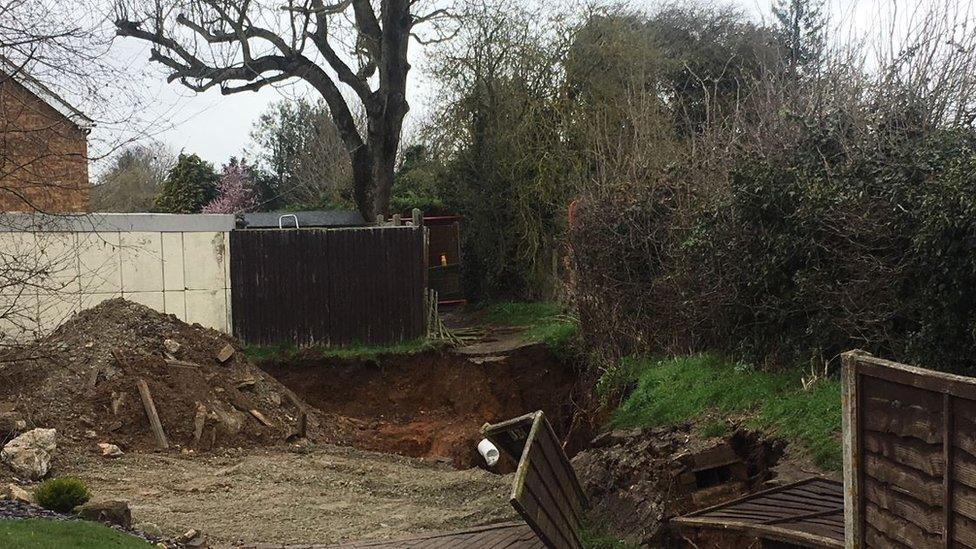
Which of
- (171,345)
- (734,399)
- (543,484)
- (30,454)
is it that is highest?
(171,345)

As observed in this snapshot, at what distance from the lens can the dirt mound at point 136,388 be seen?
44.2 feet

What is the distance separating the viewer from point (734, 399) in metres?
10.5

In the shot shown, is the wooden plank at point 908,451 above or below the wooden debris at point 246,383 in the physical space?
above

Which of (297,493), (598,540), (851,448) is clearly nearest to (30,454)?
(297,493)

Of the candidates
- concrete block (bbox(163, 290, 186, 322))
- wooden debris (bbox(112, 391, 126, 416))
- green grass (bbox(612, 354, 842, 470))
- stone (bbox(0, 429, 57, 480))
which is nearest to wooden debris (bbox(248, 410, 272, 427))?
wooden debris (bbox(112, 391, 126, 416))

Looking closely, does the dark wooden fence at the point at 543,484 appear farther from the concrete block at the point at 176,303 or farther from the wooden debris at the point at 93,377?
the concrete block at the point at 176,303

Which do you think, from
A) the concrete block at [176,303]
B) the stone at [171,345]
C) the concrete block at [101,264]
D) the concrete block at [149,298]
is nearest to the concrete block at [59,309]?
the concrete block at [101,264]

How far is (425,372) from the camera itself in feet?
61.6

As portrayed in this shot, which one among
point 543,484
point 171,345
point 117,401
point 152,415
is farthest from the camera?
point 171,345

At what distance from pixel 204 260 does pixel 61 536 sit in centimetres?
1110

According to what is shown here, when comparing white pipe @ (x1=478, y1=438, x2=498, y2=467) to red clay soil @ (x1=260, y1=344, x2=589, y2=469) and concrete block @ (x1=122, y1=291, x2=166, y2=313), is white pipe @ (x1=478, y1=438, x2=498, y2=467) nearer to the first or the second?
red clay soil @ (x1=260, y1=344, x2=589, y2=469)

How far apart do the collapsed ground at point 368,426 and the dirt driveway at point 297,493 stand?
0.04m

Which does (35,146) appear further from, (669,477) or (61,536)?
(669,477)

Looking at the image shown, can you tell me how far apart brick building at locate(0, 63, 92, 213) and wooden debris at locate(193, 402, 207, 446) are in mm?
5537
